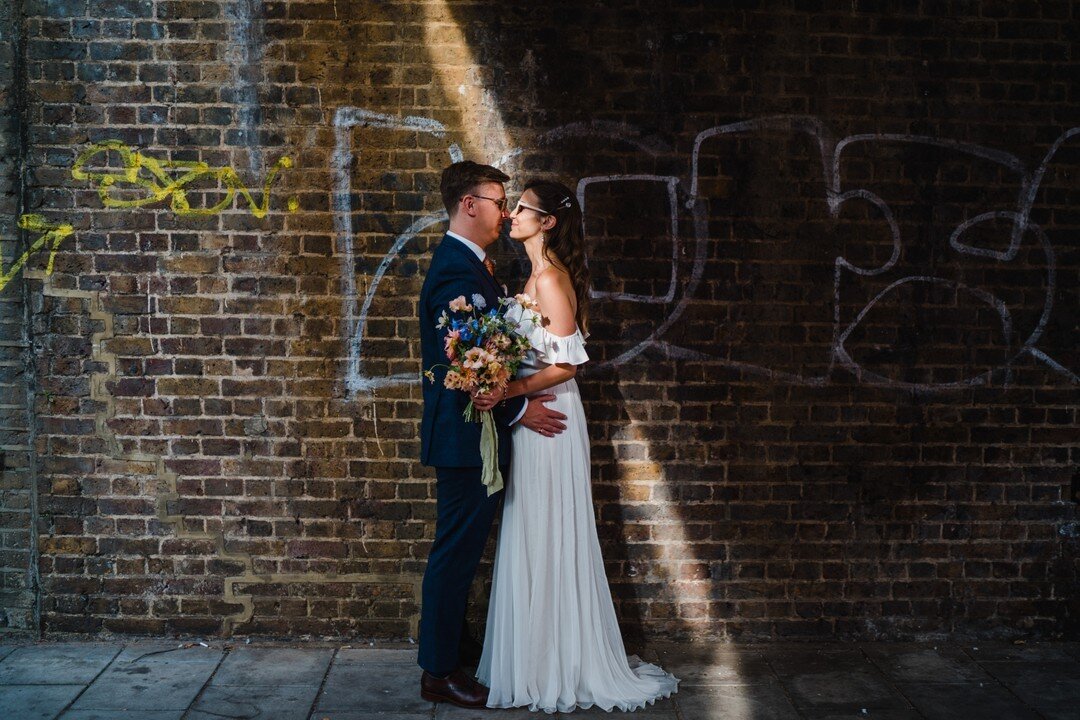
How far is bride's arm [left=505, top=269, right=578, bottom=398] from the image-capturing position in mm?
4520

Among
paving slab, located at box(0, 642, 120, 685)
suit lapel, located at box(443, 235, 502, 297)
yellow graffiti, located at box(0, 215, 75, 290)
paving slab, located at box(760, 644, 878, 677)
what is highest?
yellow graffiti, located at box(0, 215, 75, 290)

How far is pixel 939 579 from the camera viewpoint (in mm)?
5391

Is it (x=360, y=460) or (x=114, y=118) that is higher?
(x=114, y=118)

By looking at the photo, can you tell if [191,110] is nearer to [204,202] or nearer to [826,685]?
[204,202]

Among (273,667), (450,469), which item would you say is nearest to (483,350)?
(450,469)

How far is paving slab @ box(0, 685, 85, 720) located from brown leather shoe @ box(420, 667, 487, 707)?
5.22 feet

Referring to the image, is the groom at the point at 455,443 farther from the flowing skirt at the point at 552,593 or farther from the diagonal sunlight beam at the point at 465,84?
the diagonal sunlight beam at the point at 465,84

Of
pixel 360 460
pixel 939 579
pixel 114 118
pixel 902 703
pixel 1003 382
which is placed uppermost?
pixel 114 118

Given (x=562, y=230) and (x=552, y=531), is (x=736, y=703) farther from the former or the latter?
(x=562, y=230)

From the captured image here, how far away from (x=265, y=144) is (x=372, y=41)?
75 cm

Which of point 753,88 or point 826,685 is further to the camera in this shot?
point 753,88

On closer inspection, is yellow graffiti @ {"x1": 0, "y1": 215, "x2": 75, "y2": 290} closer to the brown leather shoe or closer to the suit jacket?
the suit jacket

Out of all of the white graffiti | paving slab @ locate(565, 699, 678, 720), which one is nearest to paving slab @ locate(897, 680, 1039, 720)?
paving slab @ locate(565, 699, 678, 720)

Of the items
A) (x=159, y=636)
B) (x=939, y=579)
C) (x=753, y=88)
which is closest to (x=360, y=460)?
(x=159, y=636)
